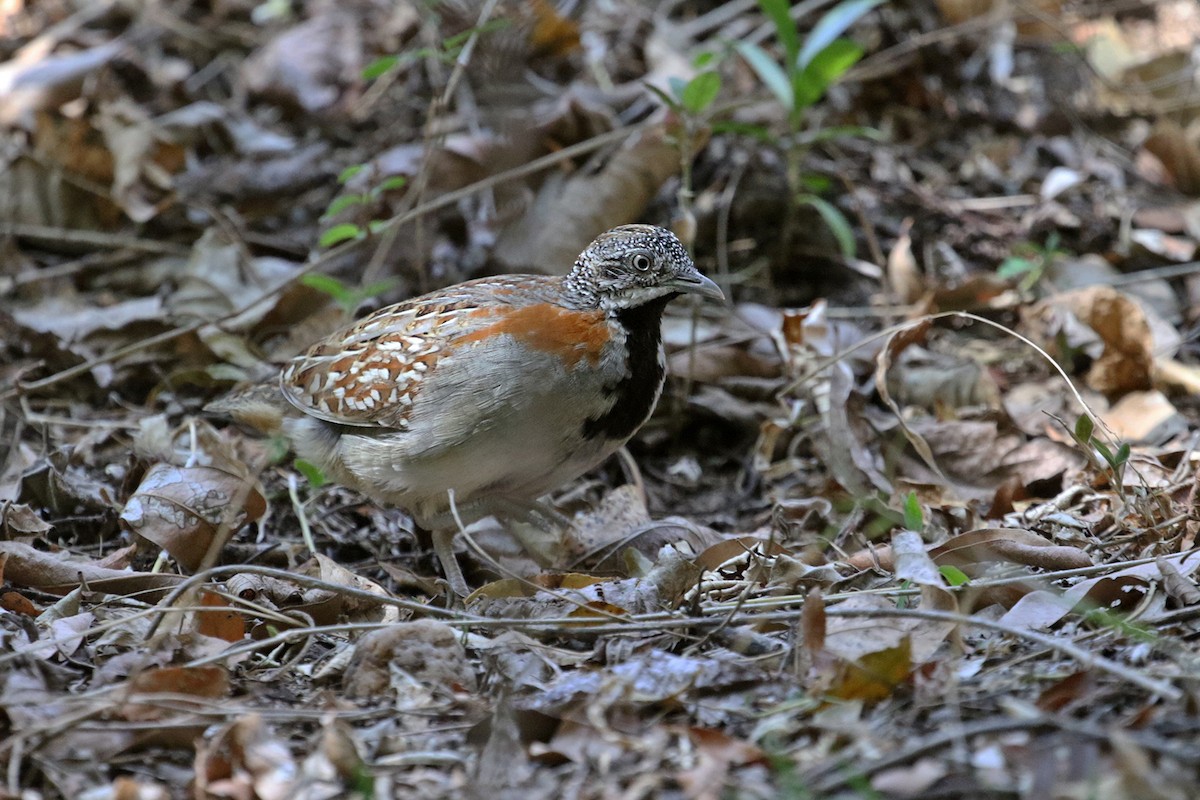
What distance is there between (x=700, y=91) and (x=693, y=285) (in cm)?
150

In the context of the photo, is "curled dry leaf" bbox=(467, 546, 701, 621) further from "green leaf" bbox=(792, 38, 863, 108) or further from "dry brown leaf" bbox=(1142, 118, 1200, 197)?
"dry brown leaf" bbox=(1142, 118, 1200, 197)

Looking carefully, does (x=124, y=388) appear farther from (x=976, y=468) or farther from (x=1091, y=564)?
(x=1091, y=564)

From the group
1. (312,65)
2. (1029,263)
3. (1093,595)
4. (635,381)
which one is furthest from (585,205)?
(1093,595)

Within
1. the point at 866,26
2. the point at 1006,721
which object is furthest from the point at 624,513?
the point at 866,26

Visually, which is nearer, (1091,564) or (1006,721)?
(1006,721)

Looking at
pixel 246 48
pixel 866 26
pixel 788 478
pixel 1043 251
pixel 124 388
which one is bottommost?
pixel 788 478

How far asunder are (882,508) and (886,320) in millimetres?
2749

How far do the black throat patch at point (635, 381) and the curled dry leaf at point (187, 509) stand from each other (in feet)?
5.18

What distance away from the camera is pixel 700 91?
21.6 feet

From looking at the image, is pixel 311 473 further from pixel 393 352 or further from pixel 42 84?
pixel 42 84

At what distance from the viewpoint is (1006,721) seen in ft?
11.5

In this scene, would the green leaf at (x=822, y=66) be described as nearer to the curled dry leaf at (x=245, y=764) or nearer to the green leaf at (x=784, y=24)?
the green leaf at (x=784, y=24)

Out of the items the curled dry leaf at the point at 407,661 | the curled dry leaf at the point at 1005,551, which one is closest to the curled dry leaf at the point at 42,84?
the curled dry leaf at the point at 407,661

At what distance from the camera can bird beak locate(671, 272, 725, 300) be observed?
5.58m
